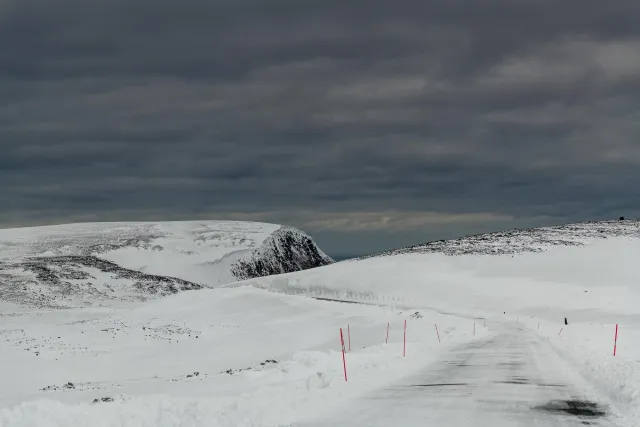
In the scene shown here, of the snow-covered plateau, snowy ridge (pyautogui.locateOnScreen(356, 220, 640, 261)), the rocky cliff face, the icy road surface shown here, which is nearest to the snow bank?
the snow-covered plateau

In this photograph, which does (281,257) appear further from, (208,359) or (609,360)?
(609,360)

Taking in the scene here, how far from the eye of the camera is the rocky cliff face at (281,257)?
126375 mm

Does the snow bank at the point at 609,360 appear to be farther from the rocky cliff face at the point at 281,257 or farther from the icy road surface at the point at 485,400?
the rocky cliff face at the point at 281,257

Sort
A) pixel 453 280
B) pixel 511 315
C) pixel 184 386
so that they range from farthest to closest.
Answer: pixel 453 280 → pixel 511 315 → pixel 184 386

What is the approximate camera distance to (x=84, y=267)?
10162 cm

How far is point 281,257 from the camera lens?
5625 inches

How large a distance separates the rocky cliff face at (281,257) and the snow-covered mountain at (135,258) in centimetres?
24

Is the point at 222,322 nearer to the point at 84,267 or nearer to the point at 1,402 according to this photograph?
the point at 1,402

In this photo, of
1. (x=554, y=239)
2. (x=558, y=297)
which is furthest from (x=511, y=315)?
(x=554, y=239)

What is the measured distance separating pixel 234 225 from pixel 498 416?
14483cm

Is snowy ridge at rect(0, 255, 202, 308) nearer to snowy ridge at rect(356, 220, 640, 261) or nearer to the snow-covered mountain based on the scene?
the snow-covered mountain

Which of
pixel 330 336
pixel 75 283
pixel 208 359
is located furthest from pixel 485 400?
pixel 75 283

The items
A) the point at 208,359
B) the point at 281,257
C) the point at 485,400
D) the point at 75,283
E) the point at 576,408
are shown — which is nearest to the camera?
the point at 576,408

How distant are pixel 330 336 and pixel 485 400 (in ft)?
95.6
